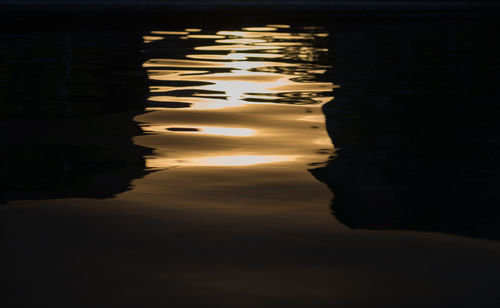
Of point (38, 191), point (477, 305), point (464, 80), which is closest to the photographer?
point (477, 305)

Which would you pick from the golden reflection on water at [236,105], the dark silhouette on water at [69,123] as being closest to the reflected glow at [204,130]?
the golden reflection on water at [236,105]

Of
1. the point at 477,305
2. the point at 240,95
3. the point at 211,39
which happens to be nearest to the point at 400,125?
the point at 240,95

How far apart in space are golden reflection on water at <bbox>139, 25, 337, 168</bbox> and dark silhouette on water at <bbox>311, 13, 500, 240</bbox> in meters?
0.20

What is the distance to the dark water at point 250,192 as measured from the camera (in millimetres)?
2098

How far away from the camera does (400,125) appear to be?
459 centimetres

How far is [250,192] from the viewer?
3.07m

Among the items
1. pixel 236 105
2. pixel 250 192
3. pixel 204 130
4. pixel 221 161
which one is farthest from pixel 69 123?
pixel 250 192

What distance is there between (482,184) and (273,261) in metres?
1.28

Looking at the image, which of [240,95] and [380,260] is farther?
[240,95]

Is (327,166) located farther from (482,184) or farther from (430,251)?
(430,251)

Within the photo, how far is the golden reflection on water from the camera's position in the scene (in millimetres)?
3854

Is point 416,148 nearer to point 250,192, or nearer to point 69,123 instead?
point 250,192

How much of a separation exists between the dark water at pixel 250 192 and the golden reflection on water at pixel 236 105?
2 cm

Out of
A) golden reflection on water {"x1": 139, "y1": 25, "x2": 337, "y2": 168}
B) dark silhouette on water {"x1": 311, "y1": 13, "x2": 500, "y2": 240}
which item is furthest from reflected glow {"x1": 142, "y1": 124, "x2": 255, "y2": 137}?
dark silhouette on water {"x1": 311, "y1": 13, "x2": 500, "y2": 240}
